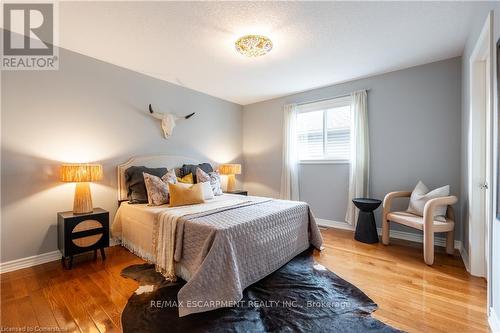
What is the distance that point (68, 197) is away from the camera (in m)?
2.67

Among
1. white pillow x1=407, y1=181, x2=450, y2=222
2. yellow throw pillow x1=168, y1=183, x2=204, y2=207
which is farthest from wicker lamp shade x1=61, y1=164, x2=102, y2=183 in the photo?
white pillow x1=407, y1=181, x2=450, y2=222

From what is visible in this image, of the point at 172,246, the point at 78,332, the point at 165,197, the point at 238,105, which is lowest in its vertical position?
the point at 78,332

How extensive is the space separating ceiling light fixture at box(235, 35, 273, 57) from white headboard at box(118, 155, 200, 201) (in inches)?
80.8

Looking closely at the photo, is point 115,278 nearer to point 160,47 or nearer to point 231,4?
point 160,47

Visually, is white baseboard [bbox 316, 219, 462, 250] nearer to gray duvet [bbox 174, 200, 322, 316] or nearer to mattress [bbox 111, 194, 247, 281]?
gray duvet [bbox 174, 200, 322, 316]

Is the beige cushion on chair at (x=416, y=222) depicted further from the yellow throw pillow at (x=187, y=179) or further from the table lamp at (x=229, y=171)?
the yellow throw pillow at (x=187, y=179)

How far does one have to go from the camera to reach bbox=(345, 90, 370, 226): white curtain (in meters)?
3.48

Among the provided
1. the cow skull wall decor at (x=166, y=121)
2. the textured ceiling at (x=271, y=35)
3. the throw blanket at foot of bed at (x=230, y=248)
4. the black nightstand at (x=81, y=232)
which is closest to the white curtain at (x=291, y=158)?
the textured ceiling at (x=271, y=35)

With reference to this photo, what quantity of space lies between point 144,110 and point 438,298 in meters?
4.01

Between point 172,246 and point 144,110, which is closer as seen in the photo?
point 172,246

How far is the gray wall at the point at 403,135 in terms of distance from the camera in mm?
2906

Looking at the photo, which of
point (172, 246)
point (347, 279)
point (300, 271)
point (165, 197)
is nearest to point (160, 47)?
point (165, 197)

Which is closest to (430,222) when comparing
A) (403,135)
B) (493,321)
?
(493,321)

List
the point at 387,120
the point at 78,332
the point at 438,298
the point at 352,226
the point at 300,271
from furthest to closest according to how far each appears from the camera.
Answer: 1. the point at 352,226
2. the point at 387,120
3. the point at 300,271
4. the point at 438,298
5. the point at 78,332
